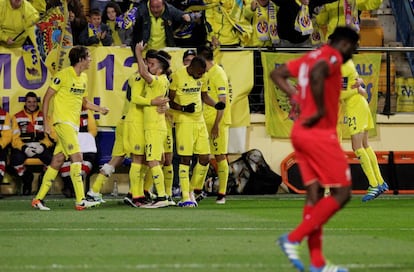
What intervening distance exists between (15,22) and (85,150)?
2718 mm

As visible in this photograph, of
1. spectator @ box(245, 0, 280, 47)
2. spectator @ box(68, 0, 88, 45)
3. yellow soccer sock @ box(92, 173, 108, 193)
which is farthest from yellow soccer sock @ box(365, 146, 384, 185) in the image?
spectator @ box(68, 0, 88, 45)

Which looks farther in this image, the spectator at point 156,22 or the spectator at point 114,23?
the spectator at point 114,23

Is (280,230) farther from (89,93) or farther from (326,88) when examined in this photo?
(89,93)

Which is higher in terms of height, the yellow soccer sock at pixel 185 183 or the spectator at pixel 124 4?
the spectator at pixel 124 4

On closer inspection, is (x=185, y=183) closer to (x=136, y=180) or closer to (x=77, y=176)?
(x=136, y=180)

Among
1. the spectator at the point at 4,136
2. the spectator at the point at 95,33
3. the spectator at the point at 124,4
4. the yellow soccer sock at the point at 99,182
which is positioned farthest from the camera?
the spectator at the point at 124,4

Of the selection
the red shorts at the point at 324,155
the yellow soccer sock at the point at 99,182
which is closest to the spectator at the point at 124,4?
the yellow soccer sock at the point at 99,182

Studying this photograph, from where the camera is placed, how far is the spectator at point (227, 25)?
20.4 m

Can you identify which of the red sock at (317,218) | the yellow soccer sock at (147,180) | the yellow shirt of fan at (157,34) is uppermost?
the yellow shirt of fan at (157,34)

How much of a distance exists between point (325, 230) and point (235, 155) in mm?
7509

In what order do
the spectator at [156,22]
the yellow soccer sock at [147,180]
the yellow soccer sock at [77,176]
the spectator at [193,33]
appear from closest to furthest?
the yellow soccer sock at [77,176]
the yellow soccer sock at [147,180]
the spectator at [156,22]
the spectator at [193,33]

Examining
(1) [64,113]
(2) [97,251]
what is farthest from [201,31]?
(2) [97,251]

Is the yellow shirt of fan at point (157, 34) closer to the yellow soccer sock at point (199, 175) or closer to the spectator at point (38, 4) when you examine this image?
the spectator at point (38, 4)

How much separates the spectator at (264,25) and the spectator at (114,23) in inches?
92.7
